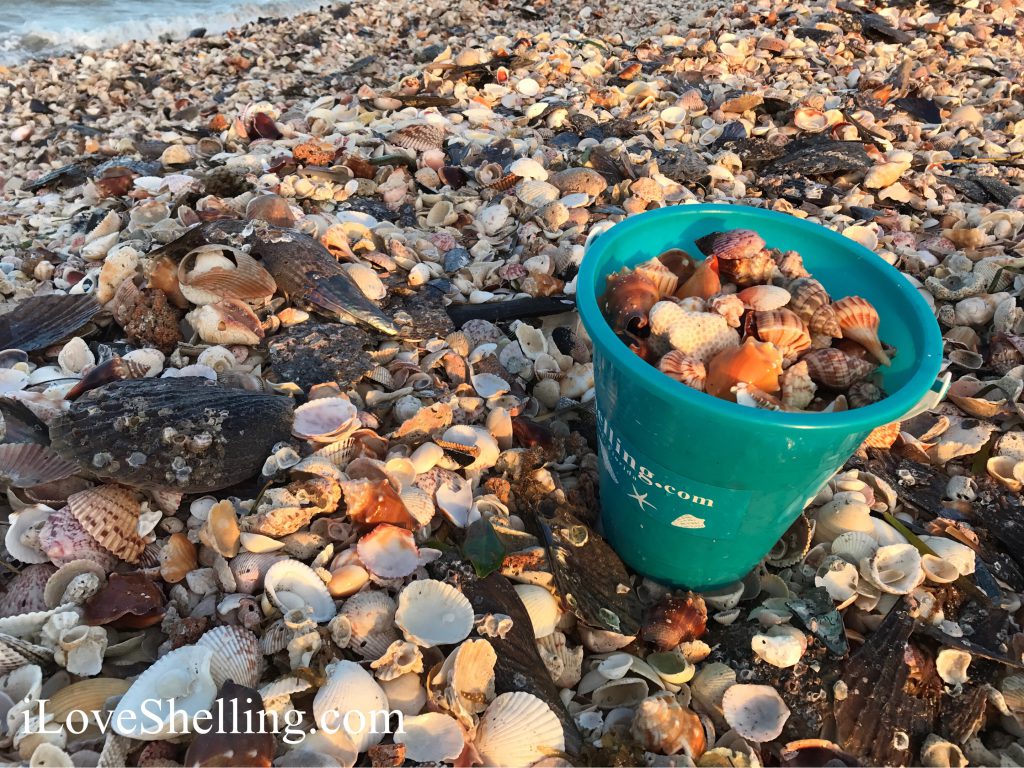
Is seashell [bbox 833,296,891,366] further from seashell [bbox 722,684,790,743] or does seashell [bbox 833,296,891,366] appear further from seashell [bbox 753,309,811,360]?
seashell [bbox 722,684,790,743]

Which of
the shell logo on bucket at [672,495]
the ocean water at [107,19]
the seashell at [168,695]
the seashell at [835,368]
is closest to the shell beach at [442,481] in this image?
the seashell at [168,695]

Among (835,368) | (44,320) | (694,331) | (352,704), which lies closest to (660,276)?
(694,331)

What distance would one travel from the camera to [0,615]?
5.55 ft

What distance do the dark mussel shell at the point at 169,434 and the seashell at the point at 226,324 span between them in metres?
0.39

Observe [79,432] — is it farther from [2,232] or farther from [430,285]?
[2,232]

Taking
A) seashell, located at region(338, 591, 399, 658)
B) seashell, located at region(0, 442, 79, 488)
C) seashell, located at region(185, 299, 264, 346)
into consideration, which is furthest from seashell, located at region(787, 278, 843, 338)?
seashell, located at region(0, 442, 79, 488)

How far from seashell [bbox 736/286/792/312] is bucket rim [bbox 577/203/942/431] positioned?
0.96 ft

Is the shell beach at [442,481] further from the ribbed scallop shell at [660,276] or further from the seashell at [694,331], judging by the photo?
the ribbed scallop shell at [660,276]

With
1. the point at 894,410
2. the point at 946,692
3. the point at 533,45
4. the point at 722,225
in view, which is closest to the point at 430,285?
the point at 722,225

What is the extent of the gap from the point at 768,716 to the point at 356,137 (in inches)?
146

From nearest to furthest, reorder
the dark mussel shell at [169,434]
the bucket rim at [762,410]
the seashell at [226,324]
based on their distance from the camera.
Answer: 1. the bucket rim at [762,410]
2. the dark mussel shell at [169,434]
3. the seashell at [226,324]

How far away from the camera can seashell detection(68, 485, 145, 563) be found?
1.79 metres

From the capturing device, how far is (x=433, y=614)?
1.73m

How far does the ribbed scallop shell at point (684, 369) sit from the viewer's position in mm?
1587
